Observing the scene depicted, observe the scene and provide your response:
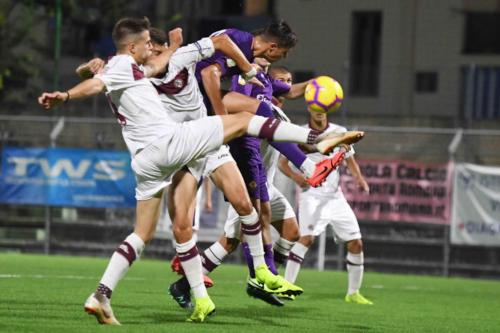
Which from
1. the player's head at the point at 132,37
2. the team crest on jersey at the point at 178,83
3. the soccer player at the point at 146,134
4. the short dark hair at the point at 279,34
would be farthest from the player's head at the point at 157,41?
the player's head at the point at 132,37

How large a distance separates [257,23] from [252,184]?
2549cm

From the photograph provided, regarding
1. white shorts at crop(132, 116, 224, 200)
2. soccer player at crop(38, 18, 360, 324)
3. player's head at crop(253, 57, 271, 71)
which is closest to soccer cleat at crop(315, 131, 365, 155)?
soccer player at crop(38, 18, 360, 324)

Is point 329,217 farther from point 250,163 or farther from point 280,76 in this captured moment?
point 250,163

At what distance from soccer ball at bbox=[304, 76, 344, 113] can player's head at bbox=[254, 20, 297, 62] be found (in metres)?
0.51

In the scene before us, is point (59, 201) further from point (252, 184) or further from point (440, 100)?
point (252, 184)

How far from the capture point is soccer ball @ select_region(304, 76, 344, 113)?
37.7 feet

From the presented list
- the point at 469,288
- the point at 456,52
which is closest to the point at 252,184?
the point at 469,288

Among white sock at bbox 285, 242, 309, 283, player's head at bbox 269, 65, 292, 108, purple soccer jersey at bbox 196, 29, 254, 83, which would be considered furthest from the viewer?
white sock at bbox 285, 242, 309, 283

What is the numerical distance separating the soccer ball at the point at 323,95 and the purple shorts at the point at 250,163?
73 cm

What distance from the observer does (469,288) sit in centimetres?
1819

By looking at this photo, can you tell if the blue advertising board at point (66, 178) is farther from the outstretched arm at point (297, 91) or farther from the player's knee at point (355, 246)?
the outstretched arm at point (297, 91)

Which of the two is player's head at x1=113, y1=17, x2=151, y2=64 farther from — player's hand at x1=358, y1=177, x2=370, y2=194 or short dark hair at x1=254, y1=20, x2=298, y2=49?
player's hand at x1=358, y1=177, x2=370, y2=194

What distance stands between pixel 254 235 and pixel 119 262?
1.49m

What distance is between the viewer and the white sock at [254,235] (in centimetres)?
1077
